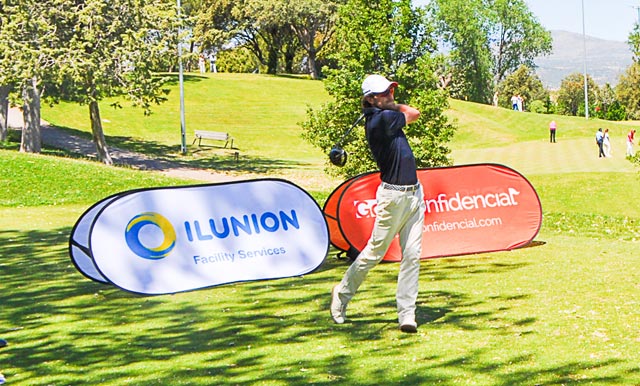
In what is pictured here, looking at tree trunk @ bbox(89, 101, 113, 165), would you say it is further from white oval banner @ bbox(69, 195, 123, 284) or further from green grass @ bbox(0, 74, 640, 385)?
white oval banner @ bbox(69, 195, 123, 284)

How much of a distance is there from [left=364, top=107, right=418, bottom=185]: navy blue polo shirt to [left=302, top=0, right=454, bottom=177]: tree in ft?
58.4

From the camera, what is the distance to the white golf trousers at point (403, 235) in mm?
7910

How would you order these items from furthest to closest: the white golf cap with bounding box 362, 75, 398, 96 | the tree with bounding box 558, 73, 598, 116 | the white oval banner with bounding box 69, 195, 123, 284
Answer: the tree with bounding box 558, 73, 598, 116, the white oval banner with bounding box 69, 195, 123, 284, the white golf cap with bounding box 362, 75, 398, 96

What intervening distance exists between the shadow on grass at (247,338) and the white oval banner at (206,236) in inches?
9.8

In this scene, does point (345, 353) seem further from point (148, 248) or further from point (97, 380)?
point (148, 248)

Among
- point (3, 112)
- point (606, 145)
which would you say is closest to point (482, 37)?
point (606, 145)

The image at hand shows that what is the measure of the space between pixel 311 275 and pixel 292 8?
71143 mm

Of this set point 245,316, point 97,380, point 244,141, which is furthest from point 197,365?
point 244,141

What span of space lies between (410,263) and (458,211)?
4.90 meters

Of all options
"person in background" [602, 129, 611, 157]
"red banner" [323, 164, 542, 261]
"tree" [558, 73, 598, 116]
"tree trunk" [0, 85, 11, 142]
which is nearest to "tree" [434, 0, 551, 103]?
"tree" [558, 73, 598, 116]

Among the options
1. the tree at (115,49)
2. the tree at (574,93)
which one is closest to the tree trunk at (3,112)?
the tree at (115,49)

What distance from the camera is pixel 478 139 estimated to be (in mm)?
63562

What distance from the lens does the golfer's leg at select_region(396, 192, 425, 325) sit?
26.1ft

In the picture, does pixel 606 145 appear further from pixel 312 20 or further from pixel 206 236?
pixel 312 20
